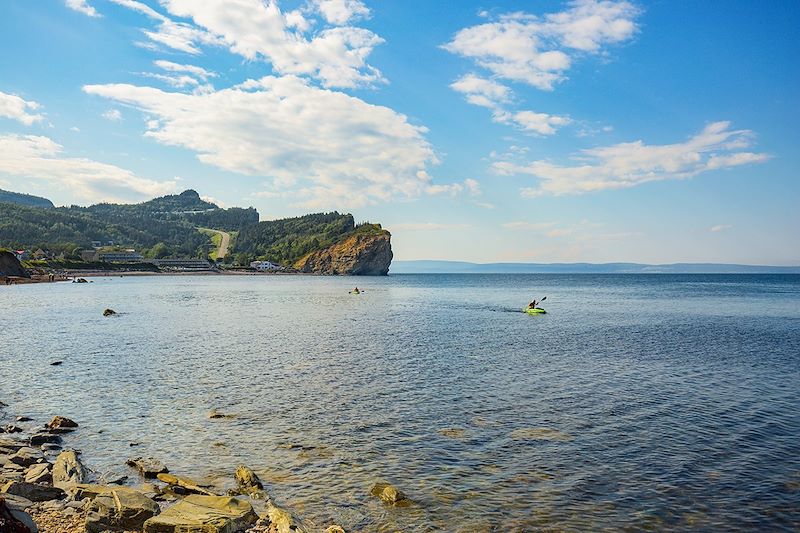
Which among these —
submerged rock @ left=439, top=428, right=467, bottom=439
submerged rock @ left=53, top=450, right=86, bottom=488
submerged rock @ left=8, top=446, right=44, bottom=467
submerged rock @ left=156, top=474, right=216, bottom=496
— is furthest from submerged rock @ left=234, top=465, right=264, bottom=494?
submerged rock @ left=439, top=428, right=467, bottom=439

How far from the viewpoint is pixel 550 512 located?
17.0 metres

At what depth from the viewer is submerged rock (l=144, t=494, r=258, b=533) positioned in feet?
46.8

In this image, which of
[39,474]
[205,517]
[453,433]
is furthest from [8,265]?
[205,517]

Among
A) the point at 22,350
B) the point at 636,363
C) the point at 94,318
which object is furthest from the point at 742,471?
the point at 94,318

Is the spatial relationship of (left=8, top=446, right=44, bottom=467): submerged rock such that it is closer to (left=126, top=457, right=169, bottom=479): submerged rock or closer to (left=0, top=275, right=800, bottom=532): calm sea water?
(left=0, top=275, right=800, bottom=532): calm sea water

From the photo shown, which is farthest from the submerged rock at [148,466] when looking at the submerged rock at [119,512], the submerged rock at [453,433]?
the submerged rock at [453,433]

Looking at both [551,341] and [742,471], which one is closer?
[742,471]

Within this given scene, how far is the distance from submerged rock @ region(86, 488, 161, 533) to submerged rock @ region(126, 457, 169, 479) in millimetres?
3567

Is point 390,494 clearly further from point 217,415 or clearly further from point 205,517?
point 217,415

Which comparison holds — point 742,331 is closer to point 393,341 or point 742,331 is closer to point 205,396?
point 393,341

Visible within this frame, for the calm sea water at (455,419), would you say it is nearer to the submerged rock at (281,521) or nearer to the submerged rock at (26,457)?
the submerged rock at (281,521)

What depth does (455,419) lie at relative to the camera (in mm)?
27422

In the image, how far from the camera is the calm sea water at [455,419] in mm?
17719

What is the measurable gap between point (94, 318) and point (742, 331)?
92.5 m
